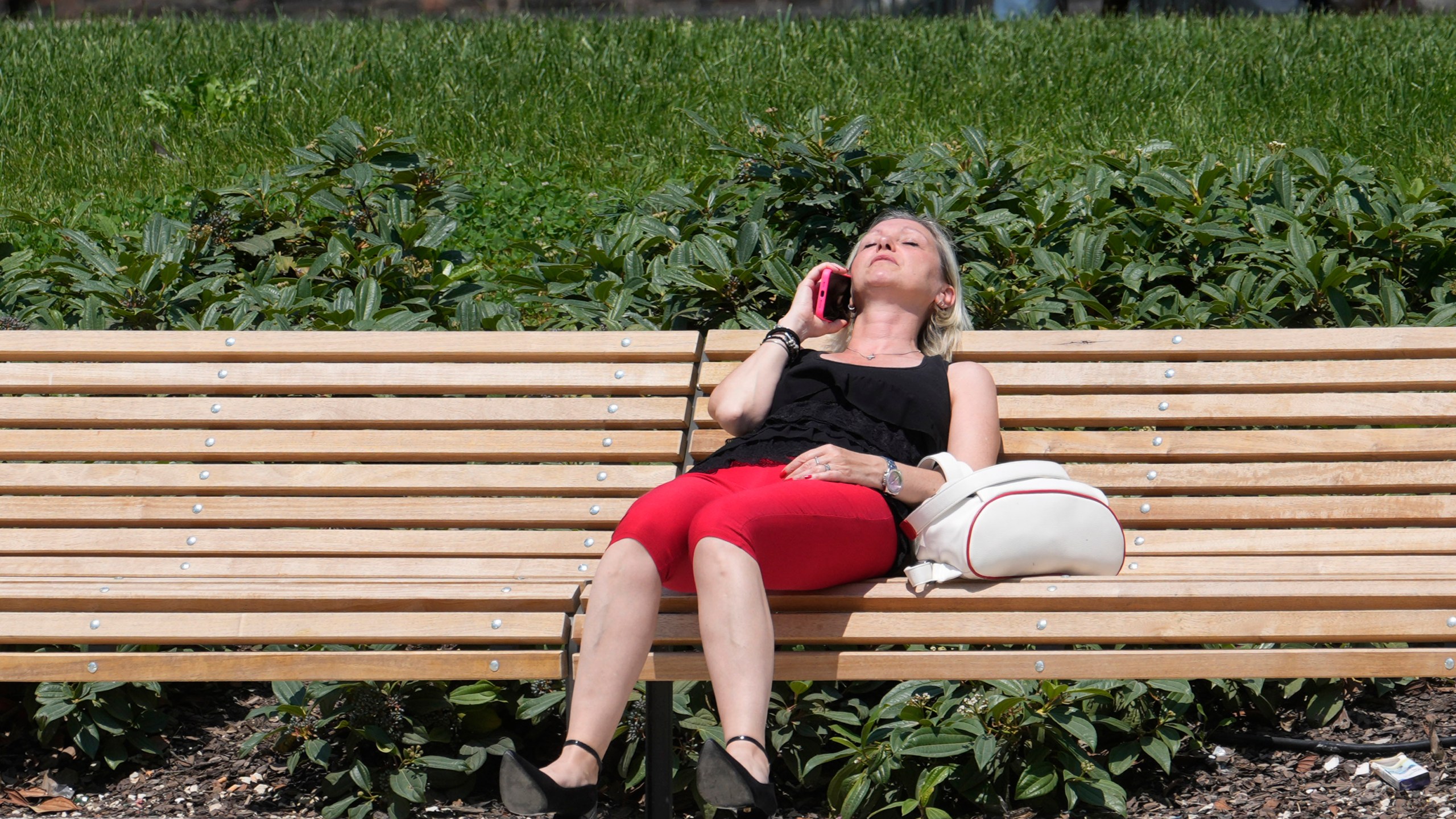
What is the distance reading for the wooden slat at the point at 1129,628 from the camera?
2742 mm

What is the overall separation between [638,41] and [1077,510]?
5831mm

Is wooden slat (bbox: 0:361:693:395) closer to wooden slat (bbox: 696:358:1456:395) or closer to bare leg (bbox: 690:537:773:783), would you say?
wooden slat (bbox: 696:358:1456:395)

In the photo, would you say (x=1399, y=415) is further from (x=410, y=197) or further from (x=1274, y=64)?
(x=1274, y=64)

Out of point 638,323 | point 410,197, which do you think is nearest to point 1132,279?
point 638,323

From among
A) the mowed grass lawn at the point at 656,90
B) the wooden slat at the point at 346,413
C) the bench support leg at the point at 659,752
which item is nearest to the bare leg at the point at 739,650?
the bench support leg at the point at 659,752

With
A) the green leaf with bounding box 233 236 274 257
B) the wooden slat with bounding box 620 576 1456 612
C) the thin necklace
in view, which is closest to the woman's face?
the thin necklace

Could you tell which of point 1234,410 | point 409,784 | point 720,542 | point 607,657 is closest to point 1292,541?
point 1234,410

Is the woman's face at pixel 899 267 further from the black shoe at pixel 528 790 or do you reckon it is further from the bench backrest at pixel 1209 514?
the black shoe at pixel 528 790

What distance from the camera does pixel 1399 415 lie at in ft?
11.4

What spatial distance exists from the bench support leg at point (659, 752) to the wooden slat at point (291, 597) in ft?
0.82

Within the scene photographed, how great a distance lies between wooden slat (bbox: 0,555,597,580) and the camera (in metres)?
3.17

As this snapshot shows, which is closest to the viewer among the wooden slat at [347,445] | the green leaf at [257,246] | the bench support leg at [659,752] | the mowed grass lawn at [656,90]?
the bench support leg at [659,752]

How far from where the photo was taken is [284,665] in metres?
2.79

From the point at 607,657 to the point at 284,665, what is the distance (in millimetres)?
619
